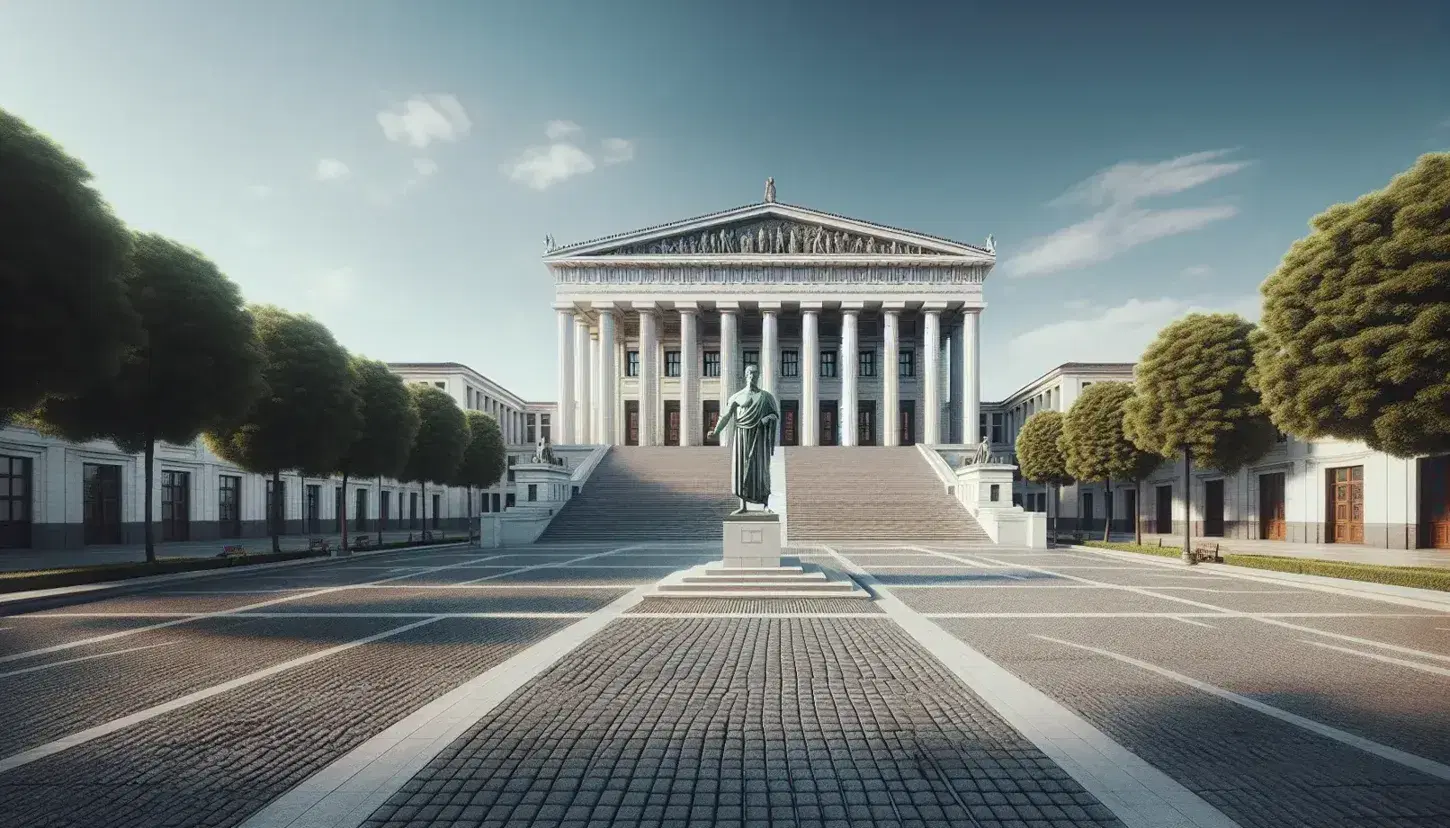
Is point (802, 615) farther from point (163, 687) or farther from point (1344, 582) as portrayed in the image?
point (1344, 582)

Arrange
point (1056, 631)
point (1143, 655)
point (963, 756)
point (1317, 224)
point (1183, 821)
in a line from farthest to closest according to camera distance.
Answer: point (1317, 224) → point (1056, 631) → point (1143, 655) → point (963, 756) → point (1183, 821)

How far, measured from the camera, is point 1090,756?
5340 mm

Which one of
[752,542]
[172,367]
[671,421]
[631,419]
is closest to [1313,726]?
[752,542]

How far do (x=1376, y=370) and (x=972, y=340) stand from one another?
42421 mm

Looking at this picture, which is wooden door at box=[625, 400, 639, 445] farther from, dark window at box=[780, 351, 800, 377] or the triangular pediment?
the triangular pediment

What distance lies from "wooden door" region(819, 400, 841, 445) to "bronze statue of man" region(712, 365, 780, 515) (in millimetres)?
50284

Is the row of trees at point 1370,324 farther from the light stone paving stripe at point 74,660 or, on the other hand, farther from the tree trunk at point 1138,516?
the light stone paving stripe at point 74,660

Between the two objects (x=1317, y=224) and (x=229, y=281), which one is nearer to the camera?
(x=1317, y=224)

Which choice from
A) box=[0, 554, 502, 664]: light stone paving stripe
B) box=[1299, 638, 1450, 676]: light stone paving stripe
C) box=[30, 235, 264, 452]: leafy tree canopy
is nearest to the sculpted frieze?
box=[30, 235, 264, 452]: leafy tree canopy

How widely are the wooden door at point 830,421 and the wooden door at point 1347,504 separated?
37455 mm

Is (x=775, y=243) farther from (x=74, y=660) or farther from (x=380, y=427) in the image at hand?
(x=74, y=660)

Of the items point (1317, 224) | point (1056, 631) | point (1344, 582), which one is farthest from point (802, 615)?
point (1317, 224)

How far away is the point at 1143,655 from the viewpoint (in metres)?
8.86

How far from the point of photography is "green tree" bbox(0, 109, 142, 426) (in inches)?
501
